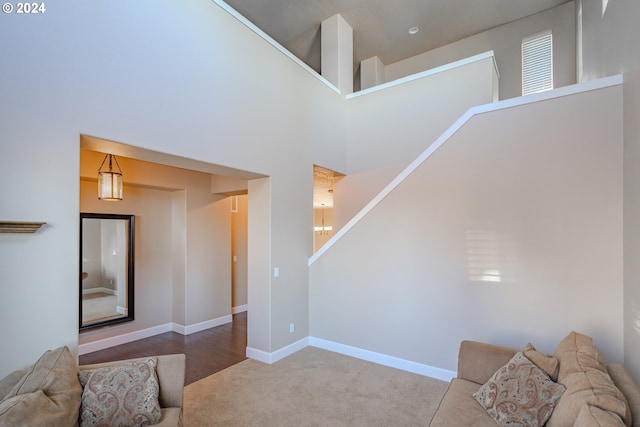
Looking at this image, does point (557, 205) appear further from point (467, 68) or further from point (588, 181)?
point (467, 68)

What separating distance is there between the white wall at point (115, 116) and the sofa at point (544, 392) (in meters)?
2.38

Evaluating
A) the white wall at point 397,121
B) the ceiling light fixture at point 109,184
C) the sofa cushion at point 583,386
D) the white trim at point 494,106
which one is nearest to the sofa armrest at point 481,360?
the sofa cushion at point 583,386

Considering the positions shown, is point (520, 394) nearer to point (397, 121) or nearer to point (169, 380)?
point (169, 380)

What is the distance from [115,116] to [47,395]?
194 centimetres

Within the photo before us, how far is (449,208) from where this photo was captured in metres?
3.40

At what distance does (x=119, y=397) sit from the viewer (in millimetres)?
1905

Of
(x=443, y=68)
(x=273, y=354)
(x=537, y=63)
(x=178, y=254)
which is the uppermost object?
(x=537, y=63)

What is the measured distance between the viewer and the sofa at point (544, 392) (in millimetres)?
1514

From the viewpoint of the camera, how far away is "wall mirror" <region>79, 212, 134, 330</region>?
412 cm

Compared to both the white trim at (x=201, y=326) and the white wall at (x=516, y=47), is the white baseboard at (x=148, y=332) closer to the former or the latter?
the white trim at (x=201, y=326)

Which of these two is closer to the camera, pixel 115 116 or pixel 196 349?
pixel 115 116

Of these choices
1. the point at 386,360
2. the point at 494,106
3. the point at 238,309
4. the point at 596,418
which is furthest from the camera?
the point at 238,309

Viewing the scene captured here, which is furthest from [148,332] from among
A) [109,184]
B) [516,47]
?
[516,47]

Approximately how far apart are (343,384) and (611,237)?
2.84 meters
